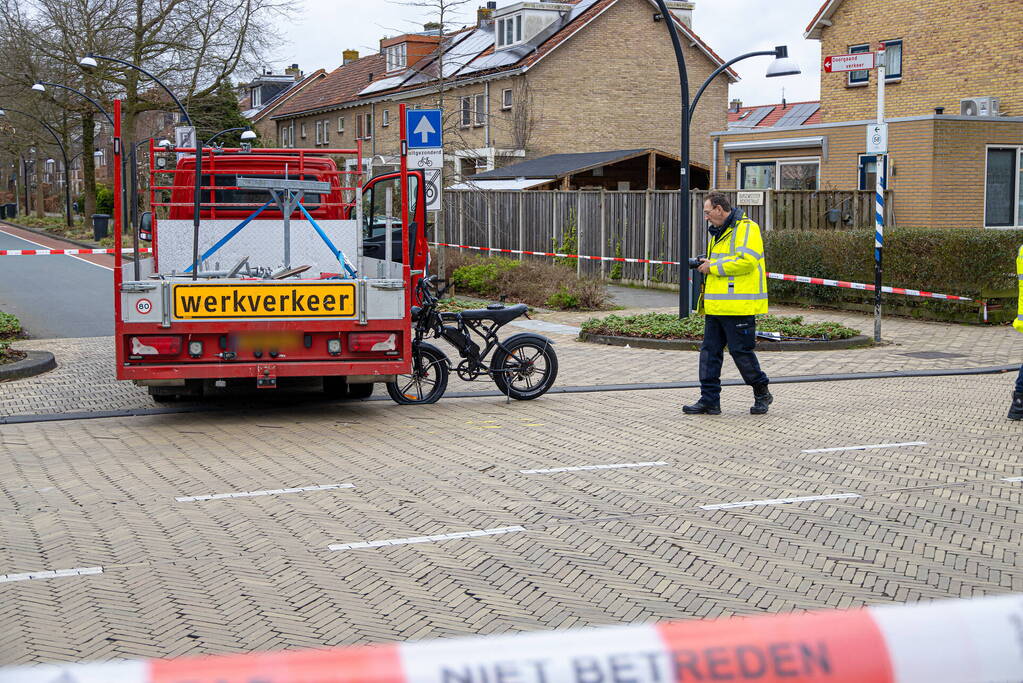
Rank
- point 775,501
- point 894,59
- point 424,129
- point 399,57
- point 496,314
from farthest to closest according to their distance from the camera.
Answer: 1. point 399,57
2. point 894,59
3. point 424,129
4. point 496,314
5. point 775,501

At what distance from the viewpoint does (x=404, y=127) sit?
9.77m

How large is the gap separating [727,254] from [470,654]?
800 cm

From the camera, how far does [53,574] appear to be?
5.42 metres

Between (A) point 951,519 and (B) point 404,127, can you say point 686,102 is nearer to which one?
(B) point 404,127

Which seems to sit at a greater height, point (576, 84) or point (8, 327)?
point (576, 84)

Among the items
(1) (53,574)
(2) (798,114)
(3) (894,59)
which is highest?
(2) (798,114)

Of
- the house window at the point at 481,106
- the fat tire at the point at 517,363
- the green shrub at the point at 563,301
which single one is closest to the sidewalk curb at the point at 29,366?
the fat tire at the point at 517,363

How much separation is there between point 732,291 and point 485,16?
4526 centimetres

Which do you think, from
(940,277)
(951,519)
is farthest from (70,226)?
(951,519)

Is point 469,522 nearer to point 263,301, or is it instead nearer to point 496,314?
point 263,301

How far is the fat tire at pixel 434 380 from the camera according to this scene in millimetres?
10211

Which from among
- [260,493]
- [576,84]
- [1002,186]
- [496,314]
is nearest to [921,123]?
[1002,186]

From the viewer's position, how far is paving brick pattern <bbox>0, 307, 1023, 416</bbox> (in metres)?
10.9

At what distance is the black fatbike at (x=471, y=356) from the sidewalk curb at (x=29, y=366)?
4259 mm
